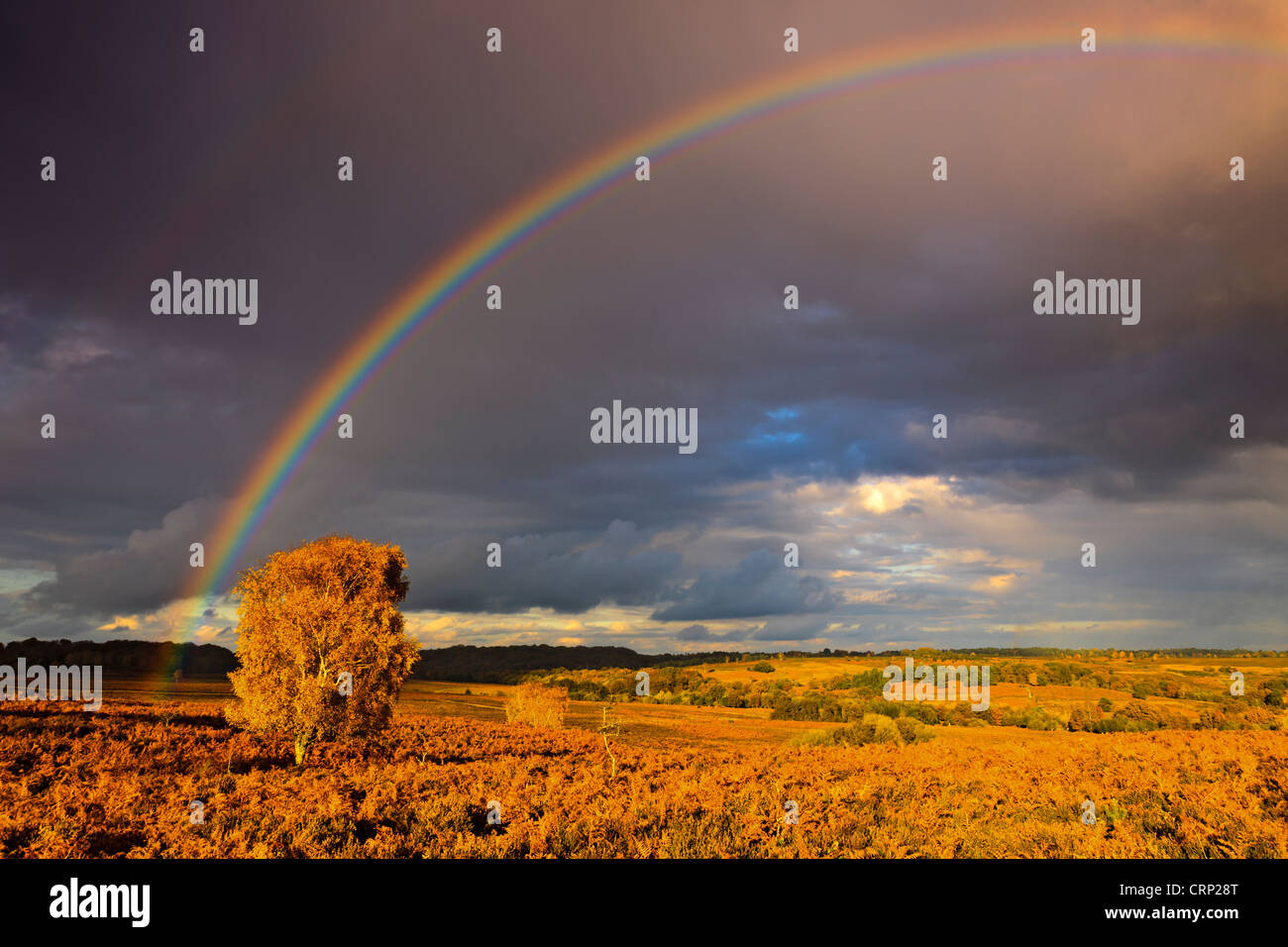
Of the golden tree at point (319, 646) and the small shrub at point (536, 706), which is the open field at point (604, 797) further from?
the small shrub at point (536, 706)

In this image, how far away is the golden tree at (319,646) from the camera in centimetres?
2617

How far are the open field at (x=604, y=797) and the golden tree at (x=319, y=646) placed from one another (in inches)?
59.6

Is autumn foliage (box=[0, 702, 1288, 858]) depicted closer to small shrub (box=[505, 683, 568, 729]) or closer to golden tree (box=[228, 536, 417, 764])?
golden tree (box=[228, 536, 417, 764])

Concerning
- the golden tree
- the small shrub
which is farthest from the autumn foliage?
the small shrub

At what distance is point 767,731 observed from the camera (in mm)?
59812

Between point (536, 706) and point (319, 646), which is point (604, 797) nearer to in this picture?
point (319, 646)

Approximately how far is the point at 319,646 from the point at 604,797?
14028 mm

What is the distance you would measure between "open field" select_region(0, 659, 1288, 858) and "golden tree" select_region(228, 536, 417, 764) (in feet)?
4.97

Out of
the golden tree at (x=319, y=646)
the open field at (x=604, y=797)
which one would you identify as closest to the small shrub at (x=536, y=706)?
the open field at (x=604, y=797)

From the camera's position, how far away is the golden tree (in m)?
26.2

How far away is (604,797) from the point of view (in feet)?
60.7
